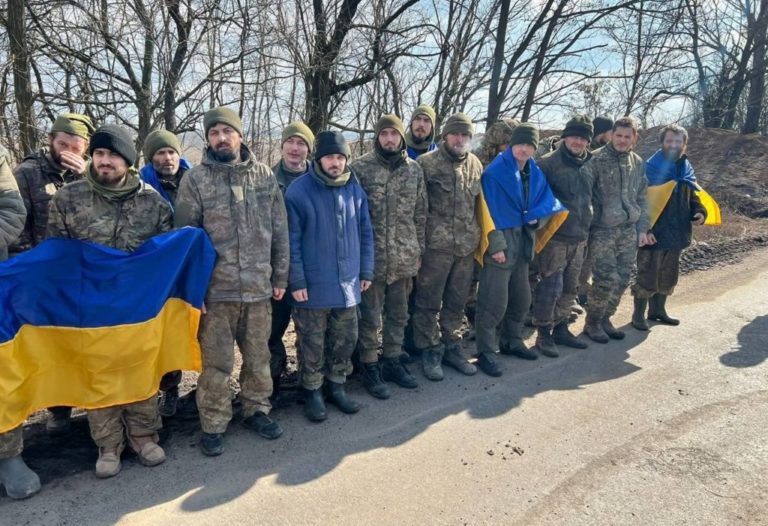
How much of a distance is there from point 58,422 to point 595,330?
5107 millimetres

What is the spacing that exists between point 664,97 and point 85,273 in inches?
823

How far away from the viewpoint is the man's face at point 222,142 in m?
3.37

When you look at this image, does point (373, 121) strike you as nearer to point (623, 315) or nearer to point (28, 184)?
point (623, 315)

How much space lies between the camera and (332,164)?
377cm

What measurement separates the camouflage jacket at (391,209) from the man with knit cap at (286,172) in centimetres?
42

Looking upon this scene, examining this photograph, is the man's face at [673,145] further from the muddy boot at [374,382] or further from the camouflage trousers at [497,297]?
the muddy boot at [374,382]

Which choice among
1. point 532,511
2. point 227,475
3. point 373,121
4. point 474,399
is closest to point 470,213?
point 474,399

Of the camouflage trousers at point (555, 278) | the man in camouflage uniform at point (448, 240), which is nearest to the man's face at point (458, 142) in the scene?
the man in camouflage uniform at point (448, 240)

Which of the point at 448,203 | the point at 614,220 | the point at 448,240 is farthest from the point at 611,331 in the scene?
the point at 448,203

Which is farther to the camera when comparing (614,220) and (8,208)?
(614,220)

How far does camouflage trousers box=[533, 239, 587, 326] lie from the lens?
517 centimetres

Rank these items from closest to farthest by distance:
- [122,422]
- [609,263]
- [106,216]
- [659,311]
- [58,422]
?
[106,216]
[122,422]
[58,422]
[609,263]
[659,311]

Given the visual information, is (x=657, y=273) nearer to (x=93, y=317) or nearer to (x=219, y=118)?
(x=219, y=118)

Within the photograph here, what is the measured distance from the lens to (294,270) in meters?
3.73
